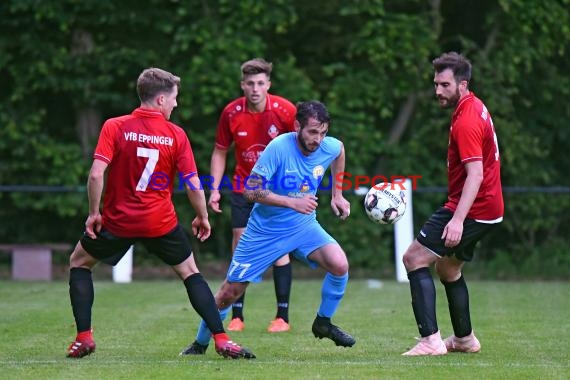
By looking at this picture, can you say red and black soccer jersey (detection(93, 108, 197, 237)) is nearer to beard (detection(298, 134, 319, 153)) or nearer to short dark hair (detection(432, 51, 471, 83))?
beard (detection(298, 134, 319, 153))

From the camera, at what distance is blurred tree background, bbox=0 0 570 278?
15.4 m

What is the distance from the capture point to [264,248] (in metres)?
7.03

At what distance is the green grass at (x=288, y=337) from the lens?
19.9ft

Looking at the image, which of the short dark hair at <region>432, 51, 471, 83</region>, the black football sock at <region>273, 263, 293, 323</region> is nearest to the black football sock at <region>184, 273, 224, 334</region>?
the short dark hair at <region>432, 51, 471, 83</region>

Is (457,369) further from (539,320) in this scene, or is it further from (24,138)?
(24,138)

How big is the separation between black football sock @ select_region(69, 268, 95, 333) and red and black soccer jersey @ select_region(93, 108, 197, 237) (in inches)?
16.0

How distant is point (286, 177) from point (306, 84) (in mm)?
8392

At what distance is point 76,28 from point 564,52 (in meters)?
7.31

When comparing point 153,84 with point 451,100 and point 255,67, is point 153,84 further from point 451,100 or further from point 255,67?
point 255,67

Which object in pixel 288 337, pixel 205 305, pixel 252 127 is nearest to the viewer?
pixel 205 305

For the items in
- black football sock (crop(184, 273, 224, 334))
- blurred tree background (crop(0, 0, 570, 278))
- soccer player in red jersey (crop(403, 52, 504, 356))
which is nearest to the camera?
black football sock (crop(184, 273, 224, 334))

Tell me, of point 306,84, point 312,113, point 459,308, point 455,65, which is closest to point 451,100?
point 455,65

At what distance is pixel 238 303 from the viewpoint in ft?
29.2

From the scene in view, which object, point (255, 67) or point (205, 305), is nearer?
point (205, 305)
